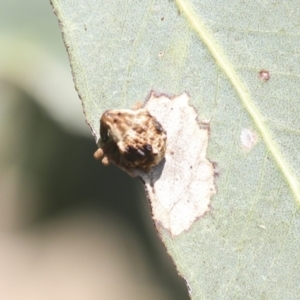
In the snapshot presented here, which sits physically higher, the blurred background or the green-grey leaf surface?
the green-grey leaf surface

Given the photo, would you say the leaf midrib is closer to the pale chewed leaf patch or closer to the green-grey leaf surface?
the green-grey leaf surface

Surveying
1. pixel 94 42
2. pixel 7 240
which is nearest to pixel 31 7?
pixel 94 42

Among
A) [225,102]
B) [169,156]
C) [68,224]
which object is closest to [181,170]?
[169,156]

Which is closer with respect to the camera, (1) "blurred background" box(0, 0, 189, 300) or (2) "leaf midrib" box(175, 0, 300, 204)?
(2) "leaf midrib" box(175, 0, 300, 204)

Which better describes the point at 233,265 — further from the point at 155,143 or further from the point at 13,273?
the point at 13,273

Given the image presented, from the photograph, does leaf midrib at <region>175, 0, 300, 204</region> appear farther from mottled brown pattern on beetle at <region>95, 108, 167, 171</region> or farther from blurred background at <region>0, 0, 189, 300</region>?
blurred background at <region>0, 0, 189, 300</region>

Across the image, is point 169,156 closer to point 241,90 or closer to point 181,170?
point 181,170

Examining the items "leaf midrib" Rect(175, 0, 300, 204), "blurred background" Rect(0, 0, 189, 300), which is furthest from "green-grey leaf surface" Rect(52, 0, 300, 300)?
"blurred background" Rect(0, 0, 189, 300)

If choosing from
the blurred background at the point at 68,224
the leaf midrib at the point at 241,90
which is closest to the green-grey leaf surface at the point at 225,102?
the leaf midrib at the point at 241,90
